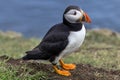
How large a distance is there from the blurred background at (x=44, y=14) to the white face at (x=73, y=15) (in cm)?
1657

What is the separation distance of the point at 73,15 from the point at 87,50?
5544 mm

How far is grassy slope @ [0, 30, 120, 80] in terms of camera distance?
28.0ft

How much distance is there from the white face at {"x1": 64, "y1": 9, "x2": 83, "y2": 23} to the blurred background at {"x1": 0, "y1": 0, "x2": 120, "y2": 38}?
1657 cm

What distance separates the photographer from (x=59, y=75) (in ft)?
28.3

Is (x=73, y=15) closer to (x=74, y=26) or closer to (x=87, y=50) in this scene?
(x=74, y=26)

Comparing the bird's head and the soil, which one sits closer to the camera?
the bird's head

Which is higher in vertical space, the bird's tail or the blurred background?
the bird's tail

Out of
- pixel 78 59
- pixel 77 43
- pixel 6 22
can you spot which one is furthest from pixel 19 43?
pixel 6 22

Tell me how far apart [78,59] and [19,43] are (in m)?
3.36

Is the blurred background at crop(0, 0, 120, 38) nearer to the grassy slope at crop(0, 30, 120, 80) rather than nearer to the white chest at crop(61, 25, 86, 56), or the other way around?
the grassy slope at crop(0, 30, 120, 80)

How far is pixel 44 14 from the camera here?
95.8ft

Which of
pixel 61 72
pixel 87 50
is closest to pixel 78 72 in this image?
pixel 61 72

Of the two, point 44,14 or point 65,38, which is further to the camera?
point 44,14

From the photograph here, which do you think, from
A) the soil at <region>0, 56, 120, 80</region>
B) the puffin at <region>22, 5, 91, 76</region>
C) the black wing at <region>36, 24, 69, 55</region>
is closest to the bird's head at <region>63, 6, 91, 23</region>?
the puffin at <region>22, 5, 91, 76</region>
